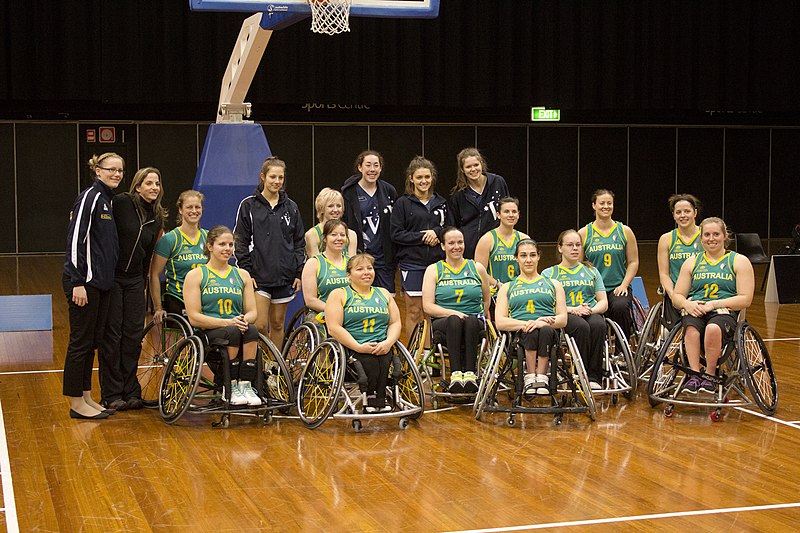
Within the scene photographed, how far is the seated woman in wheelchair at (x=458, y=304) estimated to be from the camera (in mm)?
5379

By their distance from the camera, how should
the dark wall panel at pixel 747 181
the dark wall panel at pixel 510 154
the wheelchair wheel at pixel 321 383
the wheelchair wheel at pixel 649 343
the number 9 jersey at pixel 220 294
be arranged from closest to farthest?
the wheelchair wheel at pixel 321 383 → the number 9 jersey at pixel 220 294 → the wheelchair wheel at pixel 649 343 → the dark wall panel at pixel 510 154 → the dark wall panel at pixel 747 181

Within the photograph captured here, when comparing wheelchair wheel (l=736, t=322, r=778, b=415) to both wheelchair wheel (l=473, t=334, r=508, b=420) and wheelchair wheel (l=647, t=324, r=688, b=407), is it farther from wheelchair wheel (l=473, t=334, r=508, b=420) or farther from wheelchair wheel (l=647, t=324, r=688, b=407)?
wheelchair wheel (l=473, t=334, r=508, b=420)

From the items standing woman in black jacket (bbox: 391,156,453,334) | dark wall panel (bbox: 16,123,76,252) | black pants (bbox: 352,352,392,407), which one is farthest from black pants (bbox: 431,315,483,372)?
dark wall panel (bbox: 16,123,76,252)

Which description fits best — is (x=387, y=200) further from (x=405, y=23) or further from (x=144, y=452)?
(x=405, y=23)

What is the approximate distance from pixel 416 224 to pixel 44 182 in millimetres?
9597

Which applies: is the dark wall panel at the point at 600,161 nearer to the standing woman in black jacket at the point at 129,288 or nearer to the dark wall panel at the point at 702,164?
the dark wall panel at the point at 702,164

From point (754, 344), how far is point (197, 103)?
32.2 ft

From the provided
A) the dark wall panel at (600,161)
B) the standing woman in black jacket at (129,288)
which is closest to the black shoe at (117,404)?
the standing woman in black jacket at (129,288)

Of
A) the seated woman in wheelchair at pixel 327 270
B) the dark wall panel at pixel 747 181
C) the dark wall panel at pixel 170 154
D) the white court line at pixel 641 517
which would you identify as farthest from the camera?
the dark wall panel at pixel 747 181

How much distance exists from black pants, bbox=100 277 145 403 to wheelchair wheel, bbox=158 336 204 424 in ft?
1.03

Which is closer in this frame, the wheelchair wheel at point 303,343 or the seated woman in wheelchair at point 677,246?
the wheelchair wheel at point 303,343

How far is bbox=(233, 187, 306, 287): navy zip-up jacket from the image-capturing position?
5832 mm

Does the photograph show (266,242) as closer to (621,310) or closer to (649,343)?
(621,310)

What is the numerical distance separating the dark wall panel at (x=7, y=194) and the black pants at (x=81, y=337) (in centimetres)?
980
